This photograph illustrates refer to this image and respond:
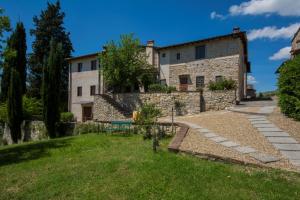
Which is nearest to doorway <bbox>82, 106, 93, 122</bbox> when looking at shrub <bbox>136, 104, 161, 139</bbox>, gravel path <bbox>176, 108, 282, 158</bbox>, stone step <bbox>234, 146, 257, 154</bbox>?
shrub <bbox>136, 104, 161, 139</bbox>

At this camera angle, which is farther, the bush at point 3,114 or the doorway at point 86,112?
the doorway at point 86,112

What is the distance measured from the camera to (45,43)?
1459 inches

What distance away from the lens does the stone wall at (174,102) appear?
64.5 ft

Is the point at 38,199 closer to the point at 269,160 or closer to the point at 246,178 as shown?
the point at 246,178

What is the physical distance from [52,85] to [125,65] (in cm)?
855

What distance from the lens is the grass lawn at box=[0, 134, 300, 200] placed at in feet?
17.0

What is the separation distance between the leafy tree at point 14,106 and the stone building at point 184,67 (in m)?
11.1

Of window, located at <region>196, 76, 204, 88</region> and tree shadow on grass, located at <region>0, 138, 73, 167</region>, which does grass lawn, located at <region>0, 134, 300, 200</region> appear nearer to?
tree shadow on grass, located at <region>0, 138, 73, 167</region>

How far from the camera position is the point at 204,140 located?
892 cm

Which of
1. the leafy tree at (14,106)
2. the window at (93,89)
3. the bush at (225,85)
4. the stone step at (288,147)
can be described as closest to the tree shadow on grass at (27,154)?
the leafy tree at (14,106)

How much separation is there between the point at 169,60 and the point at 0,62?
1683 cm

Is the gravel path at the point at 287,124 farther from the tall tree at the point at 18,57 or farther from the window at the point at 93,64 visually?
the window at the point at 93,64

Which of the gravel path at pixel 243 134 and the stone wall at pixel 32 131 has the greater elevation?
the gravel path at pixel 243 134

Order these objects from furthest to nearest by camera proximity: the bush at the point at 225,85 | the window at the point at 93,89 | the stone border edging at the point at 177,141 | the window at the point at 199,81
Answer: the window at the point at 93,89 → the window at the point at 199,81 → the bush at the point at 225,85 → the stone border edging at the point at 177,141
